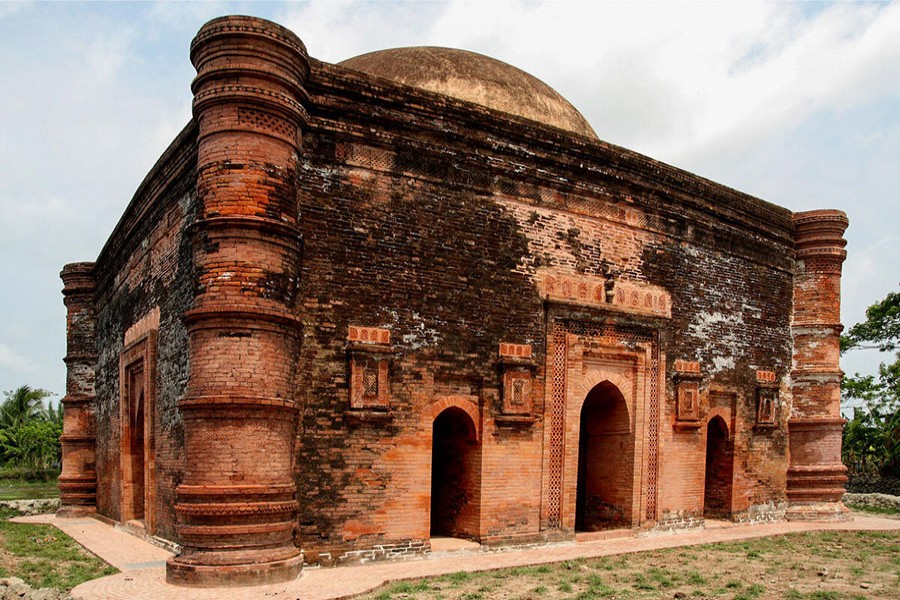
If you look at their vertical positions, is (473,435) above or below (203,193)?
below

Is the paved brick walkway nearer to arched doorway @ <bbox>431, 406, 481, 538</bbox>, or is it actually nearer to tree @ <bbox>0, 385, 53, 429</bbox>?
arched doorway @ <bbox>431, 406, 481, 538</bbox>

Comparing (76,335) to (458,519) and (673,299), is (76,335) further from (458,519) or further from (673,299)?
(673,299)

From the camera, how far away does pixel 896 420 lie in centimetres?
2192

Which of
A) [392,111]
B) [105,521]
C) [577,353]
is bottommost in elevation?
[105,521]

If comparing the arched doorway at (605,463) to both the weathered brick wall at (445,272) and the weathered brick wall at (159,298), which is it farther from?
the weathered brick wall at (159,298)

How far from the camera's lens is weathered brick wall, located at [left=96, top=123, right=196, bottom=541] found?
961 cm

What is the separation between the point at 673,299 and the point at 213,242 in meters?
6.70

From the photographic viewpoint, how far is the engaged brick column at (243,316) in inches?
298

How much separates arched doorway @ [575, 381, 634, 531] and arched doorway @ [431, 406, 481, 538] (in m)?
2.25

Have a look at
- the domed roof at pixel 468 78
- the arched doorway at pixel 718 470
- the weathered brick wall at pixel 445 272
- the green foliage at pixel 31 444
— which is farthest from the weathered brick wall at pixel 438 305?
the green foliage at pixel 31 444

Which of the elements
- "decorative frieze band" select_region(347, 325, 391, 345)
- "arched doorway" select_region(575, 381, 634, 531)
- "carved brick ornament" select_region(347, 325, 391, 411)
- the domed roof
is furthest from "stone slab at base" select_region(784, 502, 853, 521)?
"decorative frieze band" select_region(347, 325, 391, 345)

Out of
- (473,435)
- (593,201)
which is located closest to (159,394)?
(473,435)

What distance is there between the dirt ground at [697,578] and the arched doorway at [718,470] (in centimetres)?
208

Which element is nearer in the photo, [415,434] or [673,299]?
[415,434]
